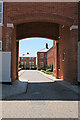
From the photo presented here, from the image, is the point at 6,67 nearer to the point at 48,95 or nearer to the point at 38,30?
the point at 48,95

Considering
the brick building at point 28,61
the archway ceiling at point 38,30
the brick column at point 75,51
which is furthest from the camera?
the brick building at point 28,61

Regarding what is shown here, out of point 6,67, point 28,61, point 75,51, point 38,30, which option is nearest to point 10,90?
point 6,67

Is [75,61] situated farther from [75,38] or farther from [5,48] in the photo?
Result: [5,48]

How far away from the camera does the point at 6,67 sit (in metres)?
12.5

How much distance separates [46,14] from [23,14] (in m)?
1.93

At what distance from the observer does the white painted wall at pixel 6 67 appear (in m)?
12.3

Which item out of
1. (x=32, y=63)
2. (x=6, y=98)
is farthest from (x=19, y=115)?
(x=32, y=63)

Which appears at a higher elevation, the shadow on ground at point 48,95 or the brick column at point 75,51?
the brick column at point 75,51

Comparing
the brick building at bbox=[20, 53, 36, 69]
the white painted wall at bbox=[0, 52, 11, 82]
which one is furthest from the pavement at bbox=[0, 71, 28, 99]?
the brick building at bbox=[20, 53, 36, 69]

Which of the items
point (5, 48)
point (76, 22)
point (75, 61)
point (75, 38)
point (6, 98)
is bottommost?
point (6, 98)

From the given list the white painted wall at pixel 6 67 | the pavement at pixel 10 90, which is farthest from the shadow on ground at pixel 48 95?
the white painted wall at pixel 6 67

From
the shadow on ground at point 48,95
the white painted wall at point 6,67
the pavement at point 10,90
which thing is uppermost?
the white painted wall at point 6,67

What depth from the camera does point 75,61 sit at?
12.6 metres

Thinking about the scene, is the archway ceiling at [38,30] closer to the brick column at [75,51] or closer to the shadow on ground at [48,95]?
the brick column at [75,51]
